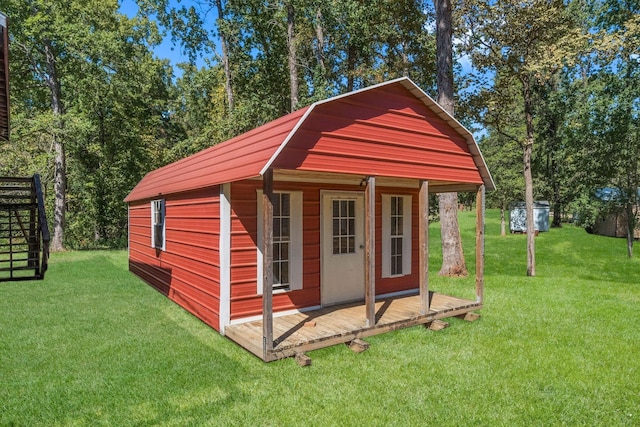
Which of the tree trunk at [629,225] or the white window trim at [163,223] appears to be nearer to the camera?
the white window trim at [163,223]

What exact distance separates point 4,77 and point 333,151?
13.4 feet

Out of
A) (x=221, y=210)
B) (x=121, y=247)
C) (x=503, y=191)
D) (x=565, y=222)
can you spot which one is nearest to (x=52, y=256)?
(x=121, y=247)

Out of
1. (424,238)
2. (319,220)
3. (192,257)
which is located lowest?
(192,257)

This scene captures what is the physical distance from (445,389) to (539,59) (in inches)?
412

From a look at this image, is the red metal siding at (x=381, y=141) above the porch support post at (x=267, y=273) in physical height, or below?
above

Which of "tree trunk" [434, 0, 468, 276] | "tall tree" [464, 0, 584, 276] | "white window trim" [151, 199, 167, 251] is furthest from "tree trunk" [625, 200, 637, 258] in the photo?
"white window trim" [151, 199, 167, 251]

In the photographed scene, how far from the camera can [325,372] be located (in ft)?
14.7

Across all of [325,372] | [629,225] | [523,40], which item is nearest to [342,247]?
[325,372]

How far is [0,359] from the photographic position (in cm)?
488

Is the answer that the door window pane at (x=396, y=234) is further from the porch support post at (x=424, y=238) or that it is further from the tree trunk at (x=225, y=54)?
the tree trunk at (x=225, y=54)

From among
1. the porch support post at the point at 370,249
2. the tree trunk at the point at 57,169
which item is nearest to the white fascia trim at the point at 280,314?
the porch support post at the point at 370,249

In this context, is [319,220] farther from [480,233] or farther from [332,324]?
[480,233]

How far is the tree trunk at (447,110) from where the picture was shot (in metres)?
10.7

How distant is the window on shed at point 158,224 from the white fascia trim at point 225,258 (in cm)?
375
